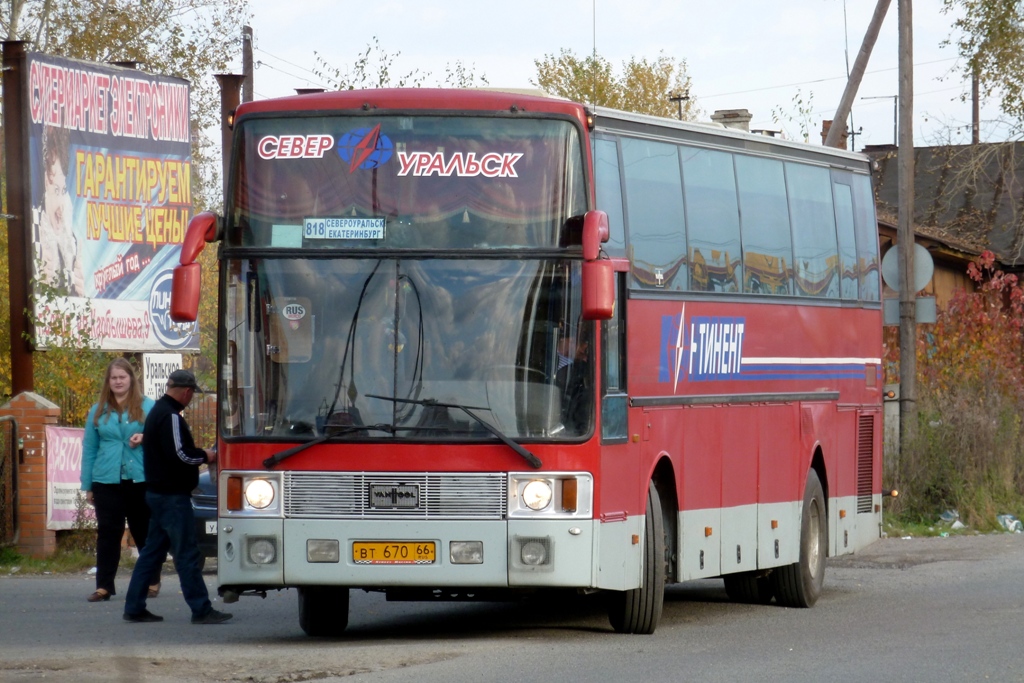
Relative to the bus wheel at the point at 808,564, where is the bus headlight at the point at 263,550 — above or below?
above

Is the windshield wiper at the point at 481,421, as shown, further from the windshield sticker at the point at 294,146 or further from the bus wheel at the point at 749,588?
the bus wheel at the point at 749,588

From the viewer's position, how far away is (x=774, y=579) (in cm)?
1492

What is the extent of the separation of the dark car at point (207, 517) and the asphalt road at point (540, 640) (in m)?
0.41

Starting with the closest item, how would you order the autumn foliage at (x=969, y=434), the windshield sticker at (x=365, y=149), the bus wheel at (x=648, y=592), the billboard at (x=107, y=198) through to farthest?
the windshield sticker at (x=365, y=149)
the bus wheel at (x=648, y=592)
the billboard at (x=107, y=198)
the autumn foliage at (x=969, y=434)

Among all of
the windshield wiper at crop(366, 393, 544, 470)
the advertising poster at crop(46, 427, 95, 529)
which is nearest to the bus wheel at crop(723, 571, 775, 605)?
the windshield wiper at crop(366, 393, 544, 470)

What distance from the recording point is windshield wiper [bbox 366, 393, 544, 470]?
420 inches

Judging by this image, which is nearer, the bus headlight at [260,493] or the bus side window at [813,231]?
the bus headlight at [260,493]

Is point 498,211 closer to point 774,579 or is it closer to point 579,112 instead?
point 579,112

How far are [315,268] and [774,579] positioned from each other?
5734 mm

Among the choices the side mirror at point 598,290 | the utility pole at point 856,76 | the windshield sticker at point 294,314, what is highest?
the utility pole at point 856,76

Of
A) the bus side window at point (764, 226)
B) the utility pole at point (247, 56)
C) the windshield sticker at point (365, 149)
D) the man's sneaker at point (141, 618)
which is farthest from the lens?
the utility pole at point (247, 56)

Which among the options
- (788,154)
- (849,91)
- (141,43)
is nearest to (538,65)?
(141,43)

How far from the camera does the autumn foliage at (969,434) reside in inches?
930

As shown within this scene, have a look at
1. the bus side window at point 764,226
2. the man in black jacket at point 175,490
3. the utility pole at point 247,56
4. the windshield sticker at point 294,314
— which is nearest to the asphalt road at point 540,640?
the man in black jacket at point 175,490
